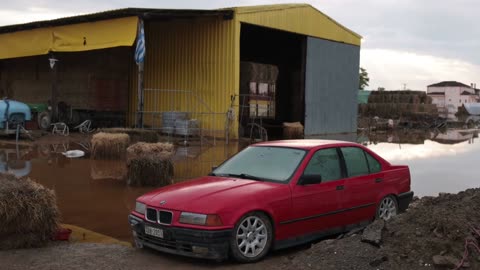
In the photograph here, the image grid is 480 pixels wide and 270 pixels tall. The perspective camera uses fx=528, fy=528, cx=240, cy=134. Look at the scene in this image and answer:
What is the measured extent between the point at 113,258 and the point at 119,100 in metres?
23.2

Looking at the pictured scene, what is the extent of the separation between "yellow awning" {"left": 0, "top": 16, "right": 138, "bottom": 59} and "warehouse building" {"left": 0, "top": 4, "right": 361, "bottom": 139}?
5 cm

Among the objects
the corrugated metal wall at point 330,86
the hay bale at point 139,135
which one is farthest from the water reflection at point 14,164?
the corrugated metal wall at point 330,86

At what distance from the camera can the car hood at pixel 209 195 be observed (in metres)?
5.71

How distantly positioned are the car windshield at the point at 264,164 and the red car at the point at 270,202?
0.01 metres

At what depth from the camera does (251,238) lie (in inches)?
231

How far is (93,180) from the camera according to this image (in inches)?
472

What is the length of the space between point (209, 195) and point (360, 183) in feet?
7.94

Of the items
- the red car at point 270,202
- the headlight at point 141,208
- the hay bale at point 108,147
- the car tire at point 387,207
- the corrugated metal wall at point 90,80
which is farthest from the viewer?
the corrugated metal wall at point 90,80

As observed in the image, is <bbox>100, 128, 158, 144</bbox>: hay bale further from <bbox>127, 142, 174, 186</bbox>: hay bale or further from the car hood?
the car hood

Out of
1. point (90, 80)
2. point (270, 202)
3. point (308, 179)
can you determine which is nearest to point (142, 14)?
point (90, 80)

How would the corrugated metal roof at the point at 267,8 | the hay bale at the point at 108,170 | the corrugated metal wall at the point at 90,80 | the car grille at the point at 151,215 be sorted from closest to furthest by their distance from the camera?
1. the car grille at the point at 151,215
2. the hay bale at the point at 108,170
3. the corrugated metal roof at the point at 267,8
4. the corrugated metal wall at the point at 90,80

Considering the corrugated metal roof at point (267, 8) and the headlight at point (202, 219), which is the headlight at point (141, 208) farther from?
the corrugated metal roof at point (267, 8)

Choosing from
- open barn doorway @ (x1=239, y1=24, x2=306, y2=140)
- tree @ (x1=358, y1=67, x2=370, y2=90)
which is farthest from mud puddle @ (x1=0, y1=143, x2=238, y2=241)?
tree @ (x1=358, y1=67, x2=370, y2=90)

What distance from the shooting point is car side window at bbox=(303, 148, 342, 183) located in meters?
6.78
